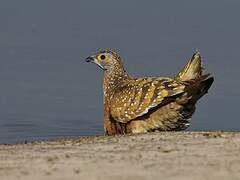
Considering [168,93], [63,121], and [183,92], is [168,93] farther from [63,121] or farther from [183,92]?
[63,121]

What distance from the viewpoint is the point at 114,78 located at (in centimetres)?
1725

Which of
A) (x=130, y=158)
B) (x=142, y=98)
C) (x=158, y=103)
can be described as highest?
(x=142, y=98)

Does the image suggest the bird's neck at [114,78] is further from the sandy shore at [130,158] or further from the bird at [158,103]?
the sandy shore at [130,158]

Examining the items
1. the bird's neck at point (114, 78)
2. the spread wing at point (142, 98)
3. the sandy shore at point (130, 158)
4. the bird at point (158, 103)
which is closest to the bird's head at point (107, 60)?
the bird's neck at point (114, 78)

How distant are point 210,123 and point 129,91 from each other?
954 cm

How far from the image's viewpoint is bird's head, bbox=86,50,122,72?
17562mm

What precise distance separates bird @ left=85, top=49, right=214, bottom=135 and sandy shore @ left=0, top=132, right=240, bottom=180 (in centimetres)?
196

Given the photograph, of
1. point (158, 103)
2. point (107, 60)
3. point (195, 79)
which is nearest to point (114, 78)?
point (107, 60)

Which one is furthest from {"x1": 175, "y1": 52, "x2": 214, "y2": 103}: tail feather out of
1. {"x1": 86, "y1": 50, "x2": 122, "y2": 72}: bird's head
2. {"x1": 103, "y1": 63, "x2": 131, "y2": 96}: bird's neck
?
{"x1": 86, "y1": 50, "x2": 122, "y2": 72}: bird's head

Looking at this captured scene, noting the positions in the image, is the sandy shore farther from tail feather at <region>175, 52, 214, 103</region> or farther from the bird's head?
the bird's head

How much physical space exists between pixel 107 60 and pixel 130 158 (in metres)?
6.73

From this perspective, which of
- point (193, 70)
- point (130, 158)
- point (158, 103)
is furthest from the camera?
point (193, 70)

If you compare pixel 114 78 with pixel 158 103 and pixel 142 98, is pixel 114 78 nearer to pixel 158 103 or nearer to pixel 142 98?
pixel 142 98

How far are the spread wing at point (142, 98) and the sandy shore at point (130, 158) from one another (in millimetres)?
1946
